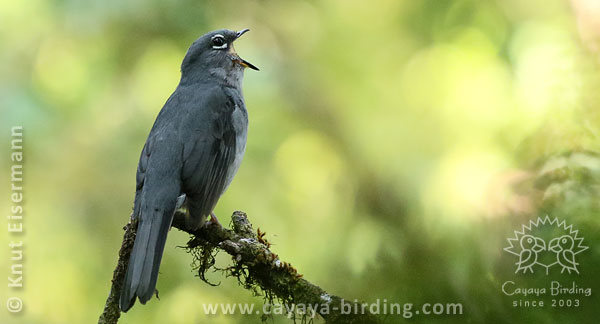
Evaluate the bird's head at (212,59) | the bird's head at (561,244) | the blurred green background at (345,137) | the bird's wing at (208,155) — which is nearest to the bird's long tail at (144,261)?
the bird's wing at (208,155)

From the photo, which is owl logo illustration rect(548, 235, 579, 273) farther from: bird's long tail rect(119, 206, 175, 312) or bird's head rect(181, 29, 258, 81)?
bird's long tail rect(119, 206, 175, 312)

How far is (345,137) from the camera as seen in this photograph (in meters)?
4.66

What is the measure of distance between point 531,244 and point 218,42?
8.00 ft

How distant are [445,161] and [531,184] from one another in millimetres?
599

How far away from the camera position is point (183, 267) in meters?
4.34

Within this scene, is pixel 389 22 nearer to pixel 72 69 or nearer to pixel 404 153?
pixel 404 153

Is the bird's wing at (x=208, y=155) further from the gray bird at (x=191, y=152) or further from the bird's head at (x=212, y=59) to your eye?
the bird's head at (x=212, y=59)

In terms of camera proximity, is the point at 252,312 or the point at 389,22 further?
the point at 389,22

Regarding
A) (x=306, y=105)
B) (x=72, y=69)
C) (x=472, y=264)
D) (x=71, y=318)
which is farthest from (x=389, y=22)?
(x=71, y=318)

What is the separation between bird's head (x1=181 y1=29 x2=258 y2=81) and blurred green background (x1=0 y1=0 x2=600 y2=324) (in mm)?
587

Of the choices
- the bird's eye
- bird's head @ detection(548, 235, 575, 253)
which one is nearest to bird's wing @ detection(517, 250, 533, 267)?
bird's head @ detection(548, 235, 575, 253)

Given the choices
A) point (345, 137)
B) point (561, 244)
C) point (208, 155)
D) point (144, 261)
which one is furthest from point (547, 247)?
point (144, 261)

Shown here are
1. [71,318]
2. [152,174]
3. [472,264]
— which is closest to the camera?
[152,174]

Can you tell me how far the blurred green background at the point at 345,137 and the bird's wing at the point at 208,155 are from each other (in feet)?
2.82
